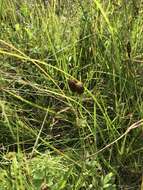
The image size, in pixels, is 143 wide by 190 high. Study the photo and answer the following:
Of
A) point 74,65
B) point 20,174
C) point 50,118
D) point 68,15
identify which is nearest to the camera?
point 20,174

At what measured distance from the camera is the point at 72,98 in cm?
166

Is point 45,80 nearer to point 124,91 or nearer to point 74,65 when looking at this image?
point 74,65

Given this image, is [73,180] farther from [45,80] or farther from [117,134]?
[45,80]

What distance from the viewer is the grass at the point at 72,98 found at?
143cm

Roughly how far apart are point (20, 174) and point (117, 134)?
0.37 metres

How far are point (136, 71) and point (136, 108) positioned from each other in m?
0.13

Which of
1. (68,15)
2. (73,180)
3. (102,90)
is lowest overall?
(73,180)

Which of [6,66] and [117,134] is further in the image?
[6,66]

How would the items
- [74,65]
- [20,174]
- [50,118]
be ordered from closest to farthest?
[20,174]
[50,118]
[74,65]

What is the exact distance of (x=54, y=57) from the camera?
1866mm

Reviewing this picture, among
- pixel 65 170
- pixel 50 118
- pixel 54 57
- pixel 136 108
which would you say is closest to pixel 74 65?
pixel 54 57

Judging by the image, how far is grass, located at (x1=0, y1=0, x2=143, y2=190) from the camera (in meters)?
1.43

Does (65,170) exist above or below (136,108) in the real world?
below

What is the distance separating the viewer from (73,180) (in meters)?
1.44
